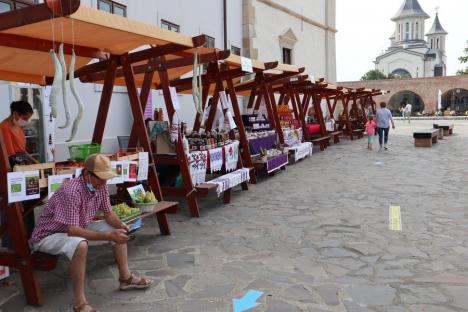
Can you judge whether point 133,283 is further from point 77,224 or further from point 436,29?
point 436,29

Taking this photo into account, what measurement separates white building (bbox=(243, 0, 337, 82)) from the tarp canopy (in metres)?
14.4

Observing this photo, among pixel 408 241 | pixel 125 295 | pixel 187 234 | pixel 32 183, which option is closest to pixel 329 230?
pixel 408 241

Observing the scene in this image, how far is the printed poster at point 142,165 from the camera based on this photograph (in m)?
5.33

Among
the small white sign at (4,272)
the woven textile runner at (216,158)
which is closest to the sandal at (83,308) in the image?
the small white sign at (4,272)

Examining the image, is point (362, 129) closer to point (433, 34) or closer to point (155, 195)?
point (155, 195)

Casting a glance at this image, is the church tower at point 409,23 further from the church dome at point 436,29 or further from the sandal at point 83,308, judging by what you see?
the sandal at point 83,308

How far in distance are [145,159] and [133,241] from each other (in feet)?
3.23

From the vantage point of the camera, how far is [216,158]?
756cm

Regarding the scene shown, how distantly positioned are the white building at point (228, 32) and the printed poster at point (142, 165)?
14.2ft

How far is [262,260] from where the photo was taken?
4770mm

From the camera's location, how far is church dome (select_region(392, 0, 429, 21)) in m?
90.6

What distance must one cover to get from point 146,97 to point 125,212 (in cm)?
254

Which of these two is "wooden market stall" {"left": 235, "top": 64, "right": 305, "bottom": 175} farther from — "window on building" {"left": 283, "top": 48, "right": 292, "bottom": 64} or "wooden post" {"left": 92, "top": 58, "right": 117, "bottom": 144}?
"window on building" {"left": 283, "top": 48, "right": 292, "bottom": 64}

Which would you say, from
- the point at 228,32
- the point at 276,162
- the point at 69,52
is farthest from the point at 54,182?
the point at 228,32
